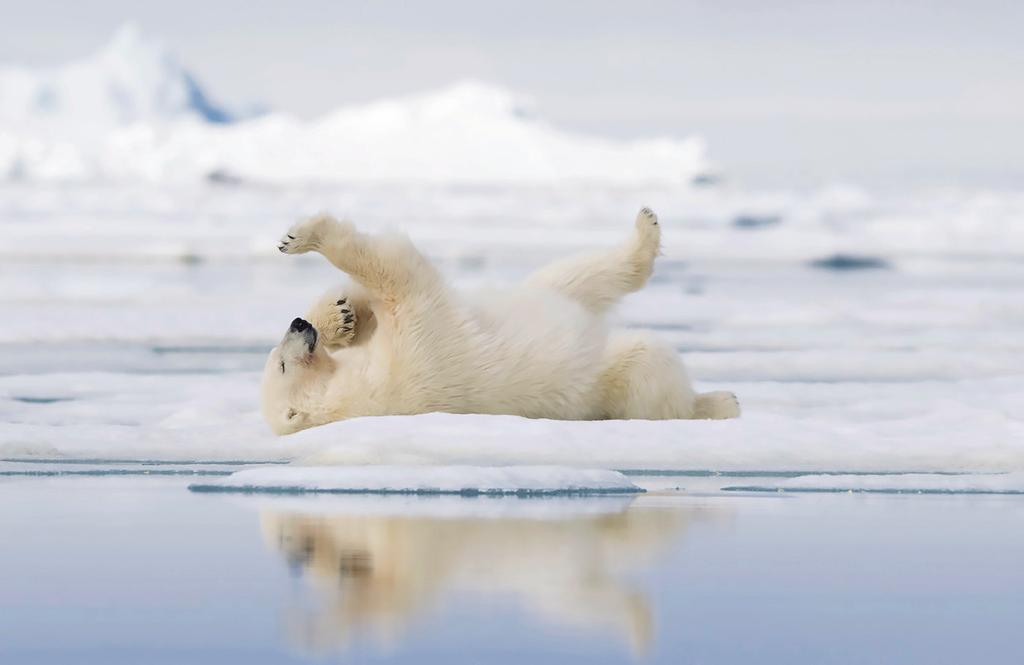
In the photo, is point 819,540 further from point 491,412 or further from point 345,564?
point 491,412

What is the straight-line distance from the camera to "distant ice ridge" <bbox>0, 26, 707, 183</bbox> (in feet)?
196

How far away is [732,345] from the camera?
10.2m

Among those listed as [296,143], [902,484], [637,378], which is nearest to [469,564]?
[902,484]

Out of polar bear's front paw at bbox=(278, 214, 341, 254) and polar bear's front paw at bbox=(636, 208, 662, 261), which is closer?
polar bear's front paw at bbox=(278, 214, 341, 254)

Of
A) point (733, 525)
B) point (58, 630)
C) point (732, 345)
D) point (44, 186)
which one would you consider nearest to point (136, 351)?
point (732, 345)

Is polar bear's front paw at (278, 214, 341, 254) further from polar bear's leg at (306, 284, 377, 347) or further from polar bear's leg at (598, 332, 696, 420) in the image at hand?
polar bear's leg at (598, 332, 696, 420)

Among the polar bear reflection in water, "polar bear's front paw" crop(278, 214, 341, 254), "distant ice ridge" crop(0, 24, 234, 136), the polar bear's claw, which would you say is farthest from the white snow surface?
"distant ice ridge" crop(0, 24, 234, 136)

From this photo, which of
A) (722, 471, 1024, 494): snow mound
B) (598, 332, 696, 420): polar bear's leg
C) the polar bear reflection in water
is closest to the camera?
the polar bear reflection in water

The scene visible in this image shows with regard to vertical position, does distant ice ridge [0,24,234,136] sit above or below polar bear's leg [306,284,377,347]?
above

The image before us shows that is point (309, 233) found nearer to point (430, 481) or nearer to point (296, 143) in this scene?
point (430, 481)

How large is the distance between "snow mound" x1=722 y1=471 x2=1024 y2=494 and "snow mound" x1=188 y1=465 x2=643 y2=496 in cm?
46

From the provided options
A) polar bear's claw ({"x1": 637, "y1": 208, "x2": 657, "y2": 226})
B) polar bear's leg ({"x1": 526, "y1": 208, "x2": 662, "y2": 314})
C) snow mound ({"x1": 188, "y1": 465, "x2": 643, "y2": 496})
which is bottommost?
snow mound ({"x1": 188, "y1": 465, "x2": 643, "y2": 496})

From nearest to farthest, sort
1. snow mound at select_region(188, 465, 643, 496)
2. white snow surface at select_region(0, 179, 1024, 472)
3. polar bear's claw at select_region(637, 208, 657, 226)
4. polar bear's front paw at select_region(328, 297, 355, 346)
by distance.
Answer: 1. snow mound at select_region(188, 465, 643, 496)
2. white snow surface at select_region(0, 179, 1024, 472)
3. polar bear's front paw at select_region(328, 297, 355, 346)
4. polar bear's claw at select_region(637, 208, 657, 226)

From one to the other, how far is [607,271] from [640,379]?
57cm
